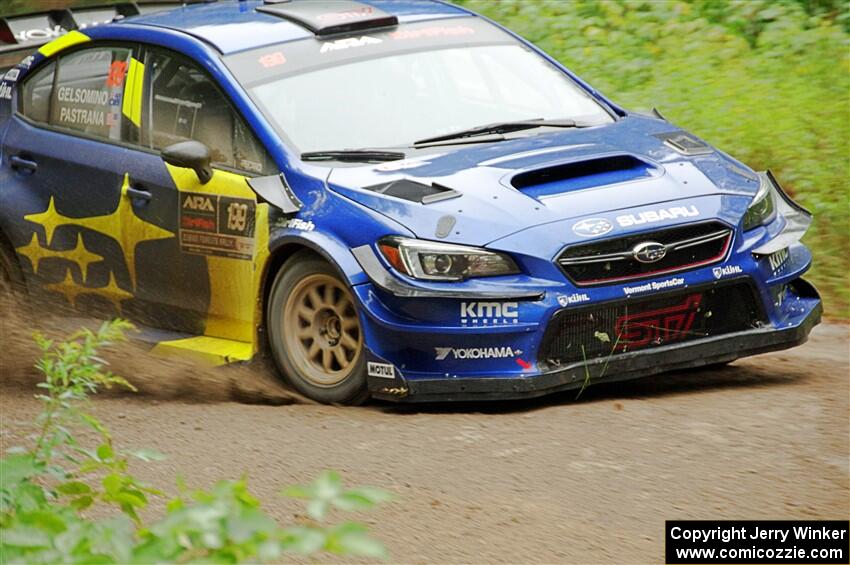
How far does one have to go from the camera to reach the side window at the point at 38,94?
7.97m

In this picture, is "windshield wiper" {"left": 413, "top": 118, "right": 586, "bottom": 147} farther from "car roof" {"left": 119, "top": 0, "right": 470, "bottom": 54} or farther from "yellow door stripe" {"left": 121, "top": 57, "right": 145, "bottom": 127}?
"yellow door stripe" {"left": 121, "top": 57, "right": 145, "bottom": 127}

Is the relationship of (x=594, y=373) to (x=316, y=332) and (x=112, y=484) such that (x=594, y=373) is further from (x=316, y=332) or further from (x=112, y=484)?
(x=112, y=484)

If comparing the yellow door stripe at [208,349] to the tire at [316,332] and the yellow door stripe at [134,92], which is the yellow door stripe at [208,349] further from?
the yellow door stripe at [134,92]

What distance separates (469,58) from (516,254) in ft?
6.43

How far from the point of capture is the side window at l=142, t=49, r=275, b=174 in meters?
6.65

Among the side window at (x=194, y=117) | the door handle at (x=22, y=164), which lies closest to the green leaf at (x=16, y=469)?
the side window at (x=194, y=117)

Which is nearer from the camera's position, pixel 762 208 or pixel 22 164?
pixel 762 208

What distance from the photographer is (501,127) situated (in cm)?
686

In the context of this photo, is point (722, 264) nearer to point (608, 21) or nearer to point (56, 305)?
point (56, 305)

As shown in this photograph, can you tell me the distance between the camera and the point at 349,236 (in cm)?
596

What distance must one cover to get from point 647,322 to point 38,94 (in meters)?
3.98

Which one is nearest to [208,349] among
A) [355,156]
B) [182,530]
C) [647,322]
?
[355,156]

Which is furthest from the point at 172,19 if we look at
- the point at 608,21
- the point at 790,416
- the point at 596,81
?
the point at 608,21

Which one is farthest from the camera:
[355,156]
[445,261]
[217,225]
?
[217,225]
